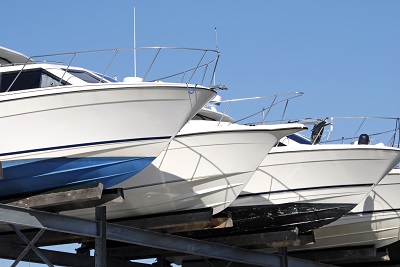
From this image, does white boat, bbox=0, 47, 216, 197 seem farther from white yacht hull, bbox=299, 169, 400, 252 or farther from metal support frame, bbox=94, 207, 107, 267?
white yacht hull, bbox=299, 169, 400, 252

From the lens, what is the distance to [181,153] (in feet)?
48.2

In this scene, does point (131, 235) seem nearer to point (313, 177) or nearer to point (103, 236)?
point (103, 236)

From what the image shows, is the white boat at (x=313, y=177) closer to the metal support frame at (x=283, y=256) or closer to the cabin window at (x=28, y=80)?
the metal support frame at (x=283, y=256)

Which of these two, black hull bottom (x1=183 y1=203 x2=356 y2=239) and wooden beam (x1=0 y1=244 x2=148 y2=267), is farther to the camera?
black hull bottom (x1=183 y1=203 x2=356 y2=239)

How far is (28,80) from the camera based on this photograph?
1396 centimetres

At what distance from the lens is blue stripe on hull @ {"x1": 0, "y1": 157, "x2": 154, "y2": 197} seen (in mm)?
13102

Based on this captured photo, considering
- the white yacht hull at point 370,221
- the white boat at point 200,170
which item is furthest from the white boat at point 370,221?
the white boat at point 200,170

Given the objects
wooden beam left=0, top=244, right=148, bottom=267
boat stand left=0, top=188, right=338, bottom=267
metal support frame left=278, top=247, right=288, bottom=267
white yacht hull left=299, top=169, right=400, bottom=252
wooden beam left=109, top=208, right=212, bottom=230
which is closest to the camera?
boat stand left=0, top=188, right=338, bottom=267

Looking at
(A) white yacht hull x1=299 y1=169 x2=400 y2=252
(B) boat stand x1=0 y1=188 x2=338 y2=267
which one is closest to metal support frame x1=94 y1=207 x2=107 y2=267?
(B) boat stand x1=0 y1=188 x2=338 y2=267

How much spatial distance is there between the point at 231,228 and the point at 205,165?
228cm

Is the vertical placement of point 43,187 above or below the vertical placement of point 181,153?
below

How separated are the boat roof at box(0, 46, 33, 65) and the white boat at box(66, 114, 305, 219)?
248 centimetres

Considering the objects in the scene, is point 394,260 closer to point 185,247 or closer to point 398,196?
point 398,196

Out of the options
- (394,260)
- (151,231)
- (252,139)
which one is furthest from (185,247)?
(394,260)
